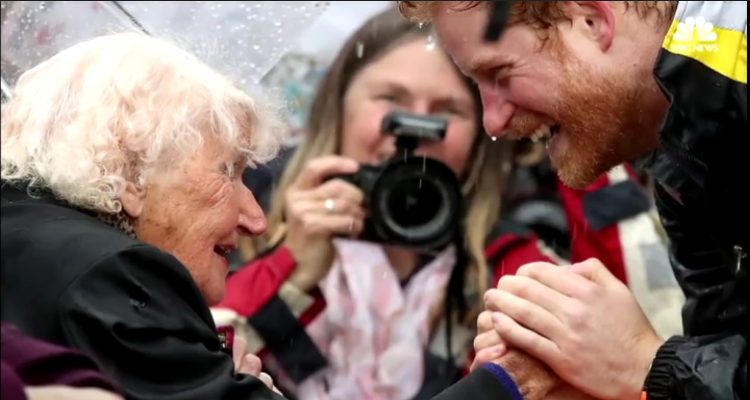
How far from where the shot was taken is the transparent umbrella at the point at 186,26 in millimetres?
2119

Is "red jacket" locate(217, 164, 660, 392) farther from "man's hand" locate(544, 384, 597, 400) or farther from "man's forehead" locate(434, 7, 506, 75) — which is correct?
"man's forehead" locate(434, 7, 506, 75)

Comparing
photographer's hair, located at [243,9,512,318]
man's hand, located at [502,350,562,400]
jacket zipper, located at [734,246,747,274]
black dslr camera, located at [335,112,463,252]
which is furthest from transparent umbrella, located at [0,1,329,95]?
jacket zipper, located at [734,246,747,274]

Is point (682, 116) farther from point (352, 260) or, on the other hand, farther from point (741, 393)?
point (352, 260)

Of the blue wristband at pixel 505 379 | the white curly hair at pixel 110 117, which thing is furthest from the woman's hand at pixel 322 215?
the white curly hair at pixel 110 117

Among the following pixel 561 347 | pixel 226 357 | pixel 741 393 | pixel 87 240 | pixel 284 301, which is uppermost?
pixel 87 240

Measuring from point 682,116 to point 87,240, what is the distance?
720mm

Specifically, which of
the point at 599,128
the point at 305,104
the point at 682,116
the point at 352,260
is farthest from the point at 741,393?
the point at 305,104

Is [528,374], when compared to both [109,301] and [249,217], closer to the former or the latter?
[249,217]

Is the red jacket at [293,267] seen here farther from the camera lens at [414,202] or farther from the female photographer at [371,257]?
the camera lens at [414,202]

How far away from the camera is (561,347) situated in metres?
2.17

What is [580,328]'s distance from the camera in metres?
2.19

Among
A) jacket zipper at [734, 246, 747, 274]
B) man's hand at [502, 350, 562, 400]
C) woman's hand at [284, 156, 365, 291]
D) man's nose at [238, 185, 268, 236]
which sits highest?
man's nose at [238, 185, 268, 236]

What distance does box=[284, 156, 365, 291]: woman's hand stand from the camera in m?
2.69

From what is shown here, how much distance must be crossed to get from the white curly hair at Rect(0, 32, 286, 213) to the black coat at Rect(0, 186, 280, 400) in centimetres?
4
